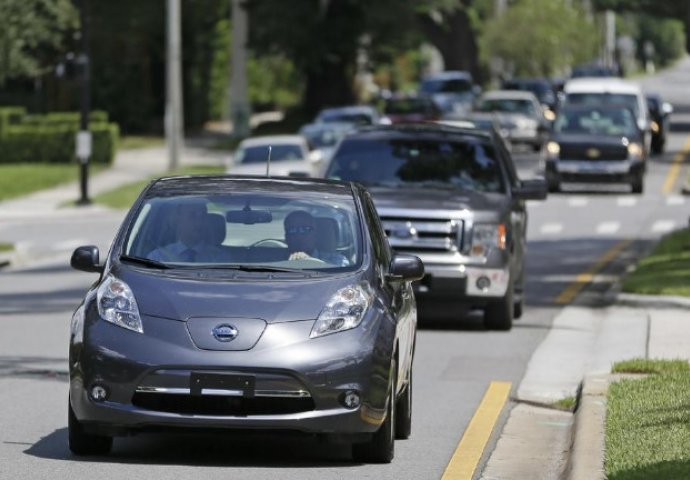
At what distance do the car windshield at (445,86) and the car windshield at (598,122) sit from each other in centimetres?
2321

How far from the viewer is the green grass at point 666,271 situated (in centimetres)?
2003

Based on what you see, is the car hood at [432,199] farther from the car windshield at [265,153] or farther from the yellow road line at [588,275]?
the car windshield at [265,153]

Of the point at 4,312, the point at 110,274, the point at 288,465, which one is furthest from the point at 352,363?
the point at 4,312

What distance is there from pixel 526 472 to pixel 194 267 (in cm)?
209

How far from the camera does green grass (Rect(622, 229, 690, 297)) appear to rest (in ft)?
65.7

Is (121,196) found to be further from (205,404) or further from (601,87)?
(205,404)

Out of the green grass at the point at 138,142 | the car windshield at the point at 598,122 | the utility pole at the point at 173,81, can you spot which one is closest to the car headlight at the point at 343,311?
the car windshield at the point at 598,122

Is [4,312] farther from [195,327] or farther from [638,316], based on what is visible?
[195,327]

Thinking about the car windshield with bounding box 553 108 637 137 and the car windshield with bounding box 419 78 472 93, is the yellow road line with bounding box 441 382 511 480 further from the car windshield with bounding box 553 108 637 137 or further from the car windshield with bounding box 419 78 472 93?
the car windshield with bounding box 419 78 472 93

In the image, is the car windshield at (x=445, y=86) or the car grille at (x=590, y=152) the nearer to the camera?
the car grille at (x=590, y=152)

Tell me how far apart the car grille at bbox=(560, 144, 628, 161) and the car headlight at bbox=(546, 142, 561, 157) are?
0.32ft

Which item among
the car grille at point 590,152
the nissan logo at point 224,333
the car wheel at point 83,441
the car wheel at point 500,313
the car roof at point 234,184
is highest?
the car roof at point 234,184

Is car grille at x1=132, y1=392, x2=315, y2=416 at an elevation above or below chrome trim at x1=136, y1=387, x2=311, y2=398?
below

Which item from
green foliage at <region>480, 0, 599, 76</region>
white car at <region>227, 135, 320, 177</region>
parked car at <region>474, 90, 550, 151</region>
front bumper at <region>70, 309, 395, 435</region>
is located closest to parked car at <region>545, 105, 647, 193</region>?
white car at <region>227, 135, 320, 177</region>
